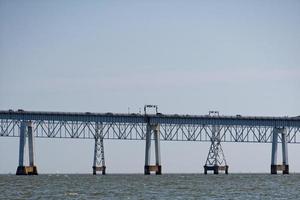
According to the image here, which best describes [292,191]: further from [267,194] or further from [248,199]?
[248,199]

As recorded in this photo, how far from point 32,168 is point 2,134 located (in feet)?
28.2

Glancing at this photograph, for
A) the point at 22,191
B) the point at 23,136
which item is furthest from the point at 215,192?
the point at 23,136

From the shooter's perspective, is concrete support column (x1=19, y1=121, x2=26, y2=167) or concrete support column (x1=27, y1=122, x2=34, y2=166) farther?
concrete support column (x1=27, y1=122, x2=34, y2=166)

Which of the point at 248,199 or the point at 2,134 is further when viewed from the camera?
Answer: the point at 2,134

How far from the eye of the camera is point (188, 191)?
376 feet

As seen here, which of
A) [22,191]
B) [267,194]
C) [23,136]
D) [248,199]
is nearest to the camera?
[248,199]

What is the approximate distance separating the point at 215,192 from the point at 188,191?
3108mm

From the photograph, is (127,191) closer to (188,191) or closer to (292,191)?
(188,191)

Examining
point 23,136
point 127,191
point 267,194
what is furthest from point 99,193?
point 23,136

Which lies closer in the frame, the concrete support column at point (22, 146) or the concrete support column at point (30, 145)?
the concrete support column at point (22, 146)

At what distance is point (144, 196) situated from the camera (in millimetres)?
103125

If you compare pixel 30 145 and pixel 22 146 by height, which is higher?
pixel 30 145

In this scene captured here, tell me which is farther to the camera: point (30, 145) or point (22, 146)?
point (30, 145)

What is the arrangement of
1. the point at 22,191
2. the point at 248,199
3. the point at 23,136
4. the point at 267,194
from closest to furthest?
the point at 248,199
the point at 267,194
the point at 22,191
the point at 23,136
